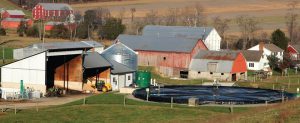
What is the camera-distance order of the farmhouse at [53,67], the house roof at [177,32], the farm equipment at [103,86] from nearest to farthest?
the farmhouse at [53,67]
the farm equipment at [103,86]
the house roof at [177,32]

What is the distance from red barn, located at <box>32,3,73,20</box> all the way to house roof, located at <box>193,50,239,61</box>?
53.5 meters

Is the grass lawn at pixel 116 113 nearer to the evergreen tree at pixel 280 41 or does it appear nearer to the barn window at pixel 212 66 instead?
the barn window at pixel 212 66

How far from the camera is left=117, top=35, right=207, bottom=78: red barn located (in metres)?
58.7

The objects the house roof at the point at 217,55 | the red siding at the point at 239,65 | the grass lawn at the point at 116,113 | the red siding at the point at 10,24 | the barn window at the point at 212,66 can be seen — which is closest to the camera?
the grass lawn at the point at 116,113

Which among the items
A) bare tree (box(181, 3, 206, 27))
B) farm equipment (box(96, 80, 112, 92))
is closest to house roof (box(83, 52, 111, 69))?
farm equipment (box(96, 80, 112, 92))

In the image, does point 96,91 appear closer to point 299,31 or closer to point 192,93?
point 192,93

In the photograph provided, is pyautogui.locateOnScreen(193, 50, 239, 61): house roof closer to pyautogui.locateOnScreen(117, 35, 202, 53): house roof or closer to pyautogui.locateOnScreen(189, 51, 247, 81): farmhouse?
pyautogui.locateOnScreen(189, 51, 247, 81): farmhouse

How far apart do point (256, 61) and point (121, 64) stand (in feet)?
62.4

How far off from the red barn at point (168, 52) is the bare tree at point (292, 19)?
32989mm

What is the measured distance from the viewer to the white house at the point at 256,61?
64.9 metres

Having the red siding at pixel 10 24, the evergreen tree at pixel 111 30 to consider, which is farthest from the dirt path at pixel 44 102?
the red siding at pixel 10 24

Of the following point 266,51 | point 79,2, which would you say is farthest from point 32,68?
point 79,2

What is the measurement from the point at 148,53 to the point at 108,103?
911 inches

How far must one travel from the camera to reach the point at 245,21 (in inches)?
3871
